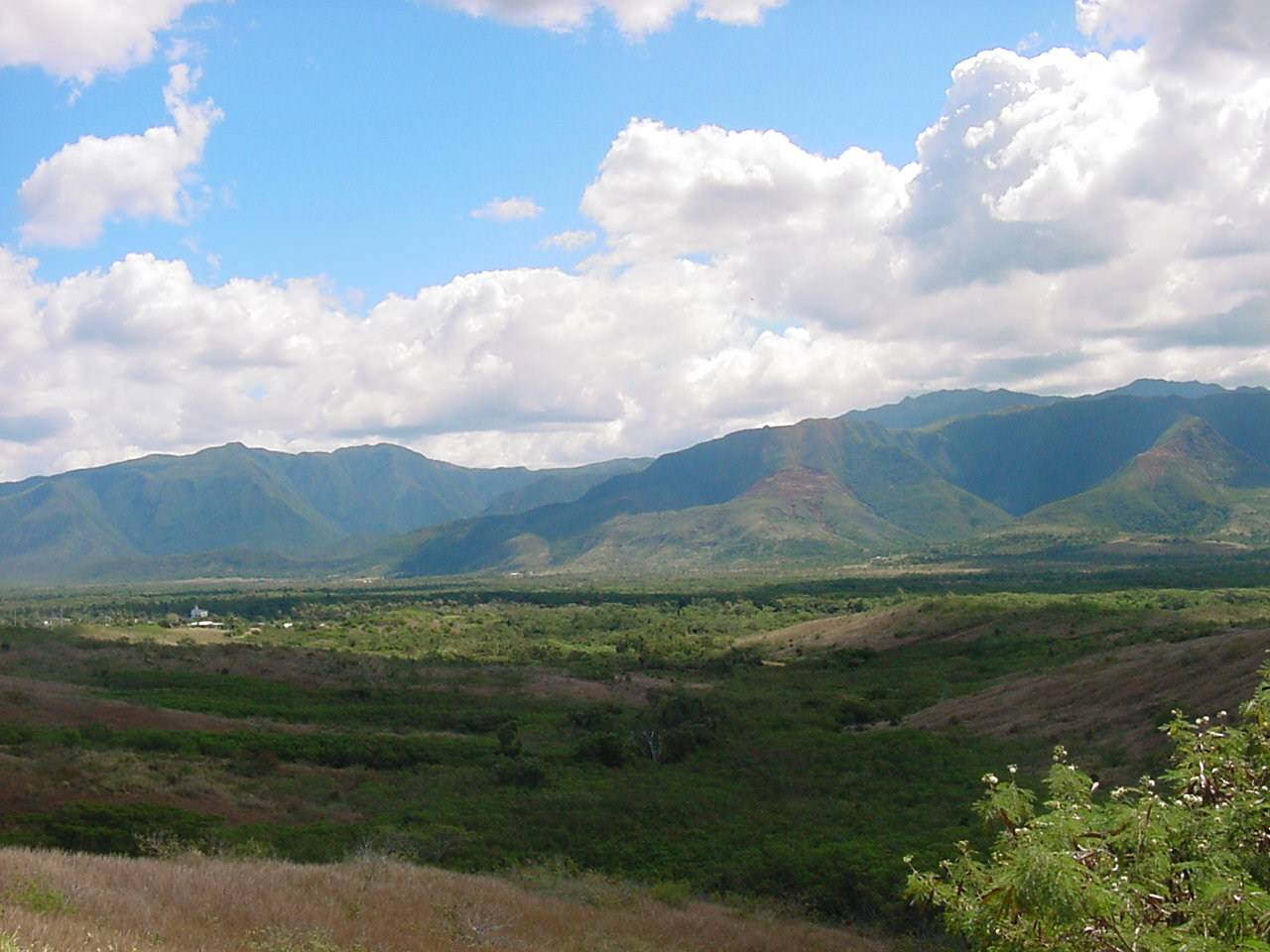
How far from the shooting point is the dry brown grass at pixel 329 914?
11375mm

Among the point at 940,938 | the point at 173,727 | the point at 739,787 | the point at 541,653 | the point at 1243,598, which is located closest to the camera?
the point at 940,938

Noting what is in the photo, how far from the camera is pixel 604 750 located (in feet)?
150

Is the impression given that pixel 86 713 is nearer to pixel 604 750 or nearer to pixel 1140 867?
pixel 604 750

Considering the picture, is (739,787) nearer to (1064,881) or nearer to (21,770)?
(21,770)

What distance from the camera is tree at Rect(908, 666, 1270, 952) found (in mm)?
7273

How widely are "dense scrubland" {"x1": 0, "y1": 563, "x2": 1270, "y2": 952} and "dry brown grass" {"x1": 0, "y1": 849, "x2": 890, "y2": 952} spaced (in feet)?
0.59

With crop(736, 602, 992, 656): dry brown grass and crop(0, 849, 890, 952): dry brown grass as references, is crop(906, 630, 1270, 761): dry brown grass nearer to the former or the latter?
crop(0, 849, 890, 952): dry brown grass

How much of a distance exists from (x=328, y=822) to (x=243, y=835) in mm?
4439

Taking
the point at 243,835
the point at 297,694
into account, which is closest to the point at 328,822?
the point at 243,835

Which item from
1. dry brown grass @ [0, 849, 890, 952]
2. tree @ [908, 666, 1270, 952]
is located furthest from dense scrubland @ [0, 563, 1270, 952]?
tree @ [908, 666, 1270, 952]

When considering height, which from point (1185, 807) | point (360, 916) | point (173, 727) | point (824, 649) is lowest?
point (824, 649)

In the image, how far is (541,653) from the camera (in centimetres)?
9925

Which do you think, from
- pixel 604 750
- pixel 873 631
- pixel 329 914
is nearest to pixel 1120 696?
pixel 604 750

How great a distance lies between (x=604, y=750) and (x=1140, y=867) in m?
39.1
